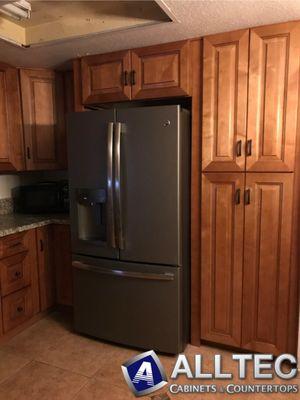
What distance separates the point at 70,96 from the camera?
273cm

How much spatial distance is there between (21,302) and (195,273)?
138cm

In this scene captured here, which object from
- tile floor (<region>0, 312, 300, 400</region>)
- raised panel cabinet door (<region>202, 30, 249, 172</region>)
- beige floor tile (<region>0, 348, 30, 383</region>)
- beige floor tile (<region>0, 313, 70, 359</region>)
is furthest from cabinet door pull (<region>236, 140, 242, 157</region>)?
beige floor tile (<region>0, 348, 30, 383</region>)

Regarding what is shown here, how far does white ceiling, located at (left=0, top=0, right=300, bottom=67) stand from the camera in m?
1.59

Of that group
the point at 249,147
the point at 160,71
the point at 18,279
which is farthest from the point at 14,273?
the point at 249,147

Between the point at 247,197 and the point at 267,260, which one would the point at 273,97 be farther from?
the point at 267,260

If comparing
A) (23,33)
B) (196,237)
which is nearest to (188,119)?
(196,237)

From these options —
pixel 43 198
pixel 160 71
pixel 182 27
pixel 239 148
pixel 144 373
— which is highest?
pixel 182 27

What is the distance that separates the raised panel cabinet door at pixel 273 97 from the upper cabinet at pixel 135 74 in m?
0.44

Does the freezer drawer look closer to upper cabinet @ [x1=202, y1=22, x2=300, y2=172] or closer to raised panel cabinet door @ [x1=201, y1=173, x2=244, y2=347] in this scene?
raised panel cabinet door @ [x1=201, y1=173, x2=244, y2=347]

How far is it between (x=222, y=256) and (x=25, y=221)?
1575 mm

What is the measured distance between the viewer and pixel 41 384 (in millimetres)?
1890

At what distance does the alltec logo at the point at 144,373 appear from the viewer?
185cm

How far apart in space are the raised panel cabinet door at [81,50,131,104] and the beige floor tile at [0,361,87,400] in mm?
1869

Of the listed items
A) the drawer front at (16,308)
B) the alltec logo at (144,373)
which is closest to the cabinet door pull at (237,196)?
the alltec logo at (144,373)
